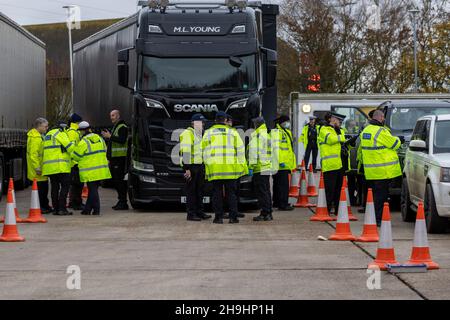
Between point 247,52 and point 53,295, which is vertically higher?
point 247,52

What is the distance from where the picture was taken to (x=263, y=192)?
17266mm

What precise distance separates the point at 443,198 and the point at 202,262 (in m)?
4.17

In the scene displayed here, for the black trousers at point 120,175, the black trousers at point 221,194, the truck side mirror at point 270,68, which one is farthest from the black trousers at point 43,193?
the truck side mirror at point 270,68

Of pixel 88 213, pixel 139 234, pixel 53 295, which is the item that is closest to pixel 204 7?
pixel 88 213

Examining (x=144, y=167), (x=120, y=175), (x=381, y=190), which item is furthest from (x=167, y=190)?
(x=381, y=190)

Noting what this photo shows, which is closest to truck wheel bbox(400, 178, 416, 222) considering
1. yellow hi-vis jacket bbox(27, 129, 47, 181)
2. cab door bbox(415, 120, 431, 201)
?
cab door bbox(415, 120, 431, 201)

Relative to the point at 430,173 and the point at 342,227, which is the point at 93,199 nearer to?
the point at 342,227

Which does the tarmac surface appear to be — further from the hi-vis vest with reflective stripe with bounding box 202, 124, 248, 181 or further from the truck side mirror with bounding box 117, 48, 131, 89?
the truck side mirror with bounding box 117, 48, 131, 89

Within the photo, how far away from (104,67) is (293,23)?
105 feet

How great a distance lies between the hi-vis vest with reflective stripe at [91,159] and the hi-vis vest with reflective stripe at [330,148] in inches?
150

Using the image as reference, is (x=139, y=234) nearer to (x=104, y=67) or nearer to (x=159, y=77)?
(x=159, y=77)

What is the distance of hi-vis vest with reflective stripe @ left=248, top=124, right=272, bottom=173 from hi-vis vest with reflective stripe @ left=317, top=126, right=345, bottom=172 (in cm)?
107
